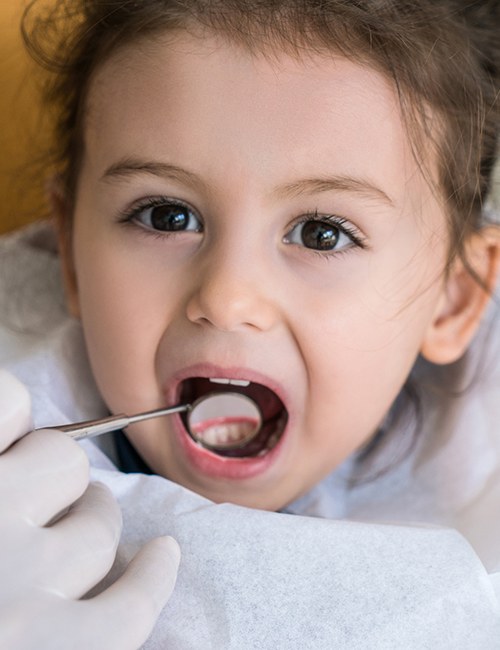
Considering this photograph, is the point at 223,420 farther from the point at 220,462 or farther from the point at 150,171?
the point at 150,171

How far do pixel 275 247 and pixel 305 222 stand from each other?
0.13 ft

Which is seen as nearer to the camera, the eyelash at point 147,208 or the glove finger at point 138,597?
the glove finger at point 138,597

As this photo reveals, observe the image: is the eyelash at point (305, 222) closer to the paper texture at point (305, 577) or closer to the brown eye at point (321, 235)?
the brown eye at point (321, 235)

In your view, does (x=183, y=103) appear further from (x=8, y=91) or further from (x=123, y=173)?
(x=8, y=91)

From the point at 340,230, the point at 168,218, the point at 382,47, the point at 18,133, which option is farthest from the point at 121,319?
the point at 18,133

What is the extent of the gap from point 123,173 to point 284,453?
28 cm

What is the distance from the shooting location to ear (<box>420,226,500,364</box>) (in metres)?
1.01

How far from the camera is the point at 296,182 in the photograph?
81 centimetres

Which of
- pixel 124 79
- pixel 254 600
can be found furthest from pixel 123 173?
pixel 254 600

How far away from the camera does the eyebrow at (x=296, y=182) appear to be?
0.81m

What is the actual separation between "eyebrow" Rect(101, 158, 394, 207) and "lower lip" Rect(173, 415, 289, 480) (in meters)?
0.21

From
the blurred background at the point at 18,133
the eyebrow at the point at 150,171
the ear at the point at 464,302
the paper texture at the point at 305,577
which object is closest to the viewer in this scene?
the paper texture at the point at 305,577

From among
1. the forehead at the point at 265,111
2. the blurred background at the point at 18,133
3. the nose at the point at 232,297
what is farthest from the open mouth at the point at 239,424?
the blurred background at the point at 18,133

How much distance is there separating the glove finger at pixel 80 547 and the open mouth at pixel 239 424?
0.76ft
